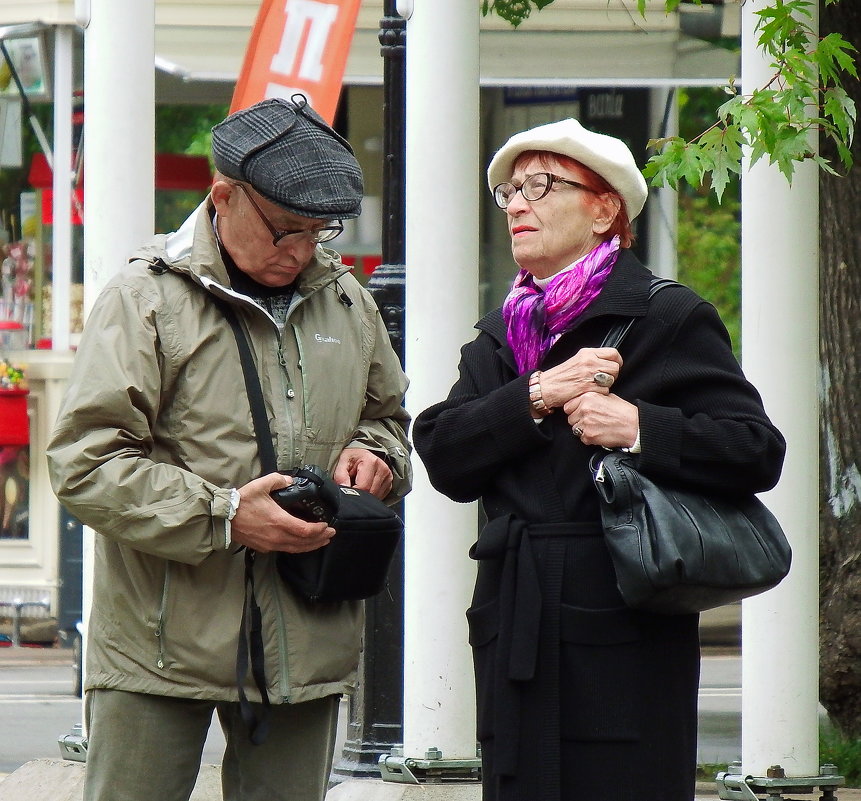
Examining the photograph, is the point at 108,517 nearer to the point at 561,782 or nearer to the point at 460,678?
the point at 561,782

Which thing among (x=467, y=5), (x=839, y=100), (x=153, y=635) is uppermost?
(x=467, y=5)

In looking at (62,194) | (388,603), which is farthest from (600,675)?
(62,194)

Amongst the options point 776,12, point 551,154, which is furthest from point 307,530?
point 776,12

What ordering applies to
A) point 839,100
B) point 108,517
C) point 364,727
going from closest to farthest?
point 108,517 < point 839,100 < point 364,727

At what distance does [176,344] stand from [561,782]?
115 centimetres

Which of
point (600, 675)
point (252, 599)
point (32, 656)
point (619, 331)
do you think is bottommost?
point (32, 656)

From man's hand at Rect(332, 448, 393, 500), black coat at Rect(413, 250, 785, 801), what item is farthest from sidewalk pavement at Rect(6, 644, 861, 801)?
black coat at Rect(413, 250, 785, 801)

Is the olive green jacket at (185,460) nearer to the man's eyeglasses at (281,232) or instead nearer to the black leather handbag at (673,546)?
the man's eyeglasses at (281,232)

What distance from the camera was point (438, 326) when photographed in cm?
527

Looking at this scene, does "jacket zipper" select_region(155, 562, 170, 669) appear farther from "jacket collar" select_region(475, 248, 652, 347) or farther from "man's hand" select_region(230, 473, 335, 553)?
"jacket collar" select_region(475, 248, 652, 347)

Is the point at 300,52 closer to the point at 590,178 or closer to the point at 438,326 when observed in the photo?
the point at 438,326

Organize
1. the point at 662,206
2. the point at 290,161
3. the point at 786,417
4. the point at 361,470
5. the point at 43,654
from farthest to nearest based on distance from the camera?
1. the point at 662,206
2. the point at 43,654
3. the point at 786,417
4. the point at 361,470
5. the point at 290,161

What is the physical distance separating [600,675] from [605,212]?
0.95m

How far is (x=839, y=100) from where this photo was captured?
15.7 ft
